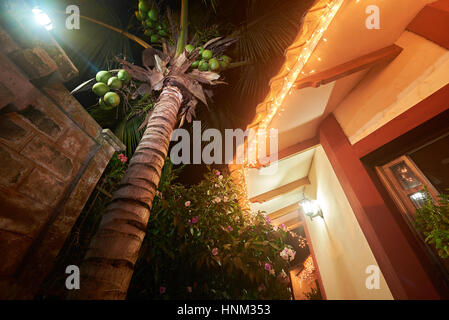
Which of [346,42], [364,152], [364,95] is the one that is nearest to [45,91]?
[346,42]

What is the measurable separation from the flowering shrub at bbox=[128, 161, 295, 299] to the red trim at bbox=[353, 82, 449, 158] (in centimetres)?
201

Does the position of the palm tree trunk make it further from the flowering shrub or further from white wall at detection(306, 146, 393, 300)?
white wall at detection(306, 146, 393, 300)

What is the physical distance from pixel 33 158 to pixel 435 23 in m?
4.31

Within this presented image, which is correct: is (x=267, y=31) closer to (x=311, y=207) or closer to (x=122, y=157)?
(x=122, y=157)

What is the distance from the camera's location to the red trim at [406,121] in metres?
2.10

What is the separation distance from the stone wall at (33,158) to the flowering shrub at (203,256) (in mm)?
1043

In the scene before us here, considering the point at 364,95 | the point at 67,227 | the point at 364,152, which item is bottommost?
the point at 67,227

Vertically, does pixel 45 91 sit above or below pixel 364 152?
below

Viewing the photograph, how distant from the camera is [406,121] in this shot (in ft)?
7.88

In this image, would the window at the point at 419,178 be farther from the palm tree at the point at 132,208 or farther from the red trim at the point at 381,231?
the palm tree at the point at 132,208

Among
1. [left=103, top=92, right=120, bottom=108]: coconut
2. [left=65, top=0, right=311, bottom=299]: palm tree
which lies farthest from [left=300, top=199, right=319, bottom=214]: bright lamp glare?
[left=103, top=92, right=120, bottom=108]: coconut
